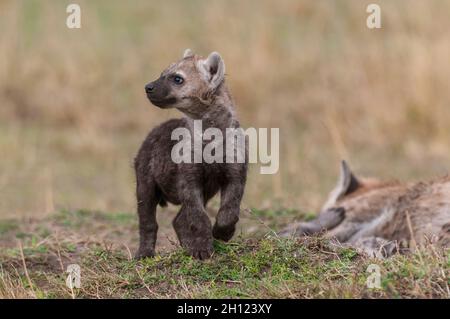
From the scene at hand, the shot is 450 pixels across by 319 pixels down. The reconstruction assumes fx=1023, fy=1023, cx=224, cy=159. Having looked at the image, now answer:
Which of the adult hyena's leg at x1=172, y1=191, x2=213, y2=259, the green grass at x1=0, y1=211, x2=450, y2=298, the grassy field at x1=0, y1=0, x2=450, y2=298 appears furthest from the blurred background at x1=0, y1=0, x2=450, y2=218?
the adult hyena's leg at x1=172, y1=191, x2=213, y2=259

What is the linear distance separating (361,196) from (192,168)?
302 cm

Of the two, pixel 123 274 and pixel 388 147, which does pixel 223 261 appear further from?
pixel 388 147

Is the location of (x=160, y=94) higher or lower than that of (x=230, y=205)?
higher

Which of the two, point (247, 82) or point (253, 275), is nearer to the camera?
point (253, 275)

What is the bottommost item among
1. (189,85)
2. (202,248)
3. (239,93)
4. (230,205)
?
(202,248)

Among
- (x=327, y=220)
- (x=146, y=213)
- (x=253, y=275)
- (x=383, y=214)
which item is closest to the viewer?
(x=253, y=275)

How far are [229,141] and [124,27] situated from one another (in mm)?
8470

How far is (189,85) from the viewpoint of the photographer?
5379 millimetres

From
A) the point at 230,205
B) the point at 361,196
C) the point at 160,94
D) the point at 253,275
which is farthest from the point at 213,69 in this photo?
the point at 361,196

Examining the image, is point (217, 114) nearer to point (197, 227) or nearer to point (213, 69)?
point (213, 69)

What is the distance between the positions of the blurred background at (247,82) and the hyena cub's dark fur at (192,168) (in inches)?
180

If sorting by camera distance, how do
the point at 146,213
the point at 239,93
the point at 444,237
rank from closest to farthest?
the point at 146,213 < the point at 444,237 < the point at 239,93
